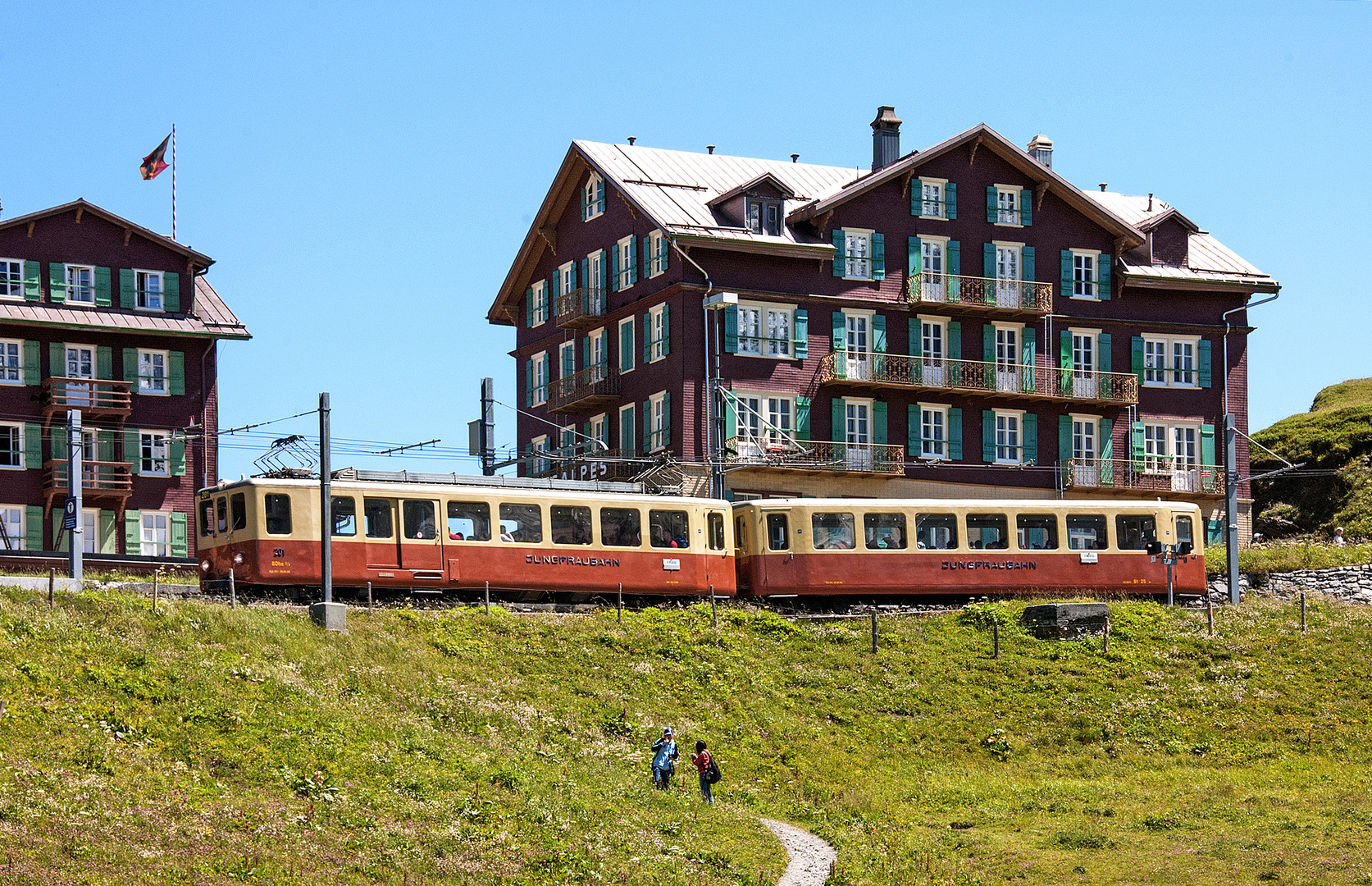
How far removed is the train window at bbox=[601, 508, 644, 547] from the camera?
45000mm

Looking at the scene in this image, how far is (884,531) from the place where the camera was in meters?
47.7

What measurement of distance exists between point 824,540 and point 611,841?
2109 cm

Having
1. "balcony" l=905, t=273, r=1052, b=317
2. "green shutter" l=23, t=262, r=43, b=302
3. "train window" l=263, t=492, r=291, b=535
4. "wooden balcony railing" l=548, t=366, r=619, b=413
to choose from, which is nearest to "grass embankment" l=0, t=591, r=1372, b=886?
"train window" l=263, t=492, r=291, b=535

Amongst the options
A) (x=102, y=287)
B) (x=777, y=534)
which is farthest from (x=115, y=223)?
(x=777, y=534)

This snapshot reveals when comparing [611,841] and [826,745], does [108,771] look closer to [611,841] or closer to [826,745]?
[611,841]

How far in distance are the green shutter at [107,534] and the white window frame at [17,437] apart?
2582mm

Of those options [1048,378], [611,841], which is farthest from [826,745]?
[1048,378]

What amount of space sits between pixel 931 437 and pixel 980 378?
2.76 meters

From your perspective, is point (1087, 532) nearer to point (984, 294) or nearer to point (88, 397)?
point (984, 294)

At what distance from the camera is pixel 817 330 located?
59125 mm

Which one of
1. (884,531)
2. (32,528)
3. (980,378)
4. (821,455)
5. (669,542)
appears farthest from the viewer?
(980,378)

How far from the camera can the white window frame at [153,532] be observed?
5722cm

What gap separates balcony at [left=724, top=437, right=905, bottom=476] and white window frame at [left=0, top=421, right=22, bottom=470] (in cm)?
2161

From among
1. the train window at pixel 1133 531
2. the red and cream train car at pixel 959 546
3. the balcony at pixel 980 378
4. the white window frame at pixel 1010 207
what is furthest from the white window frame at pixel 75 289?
the train window at pixel 1133 531
